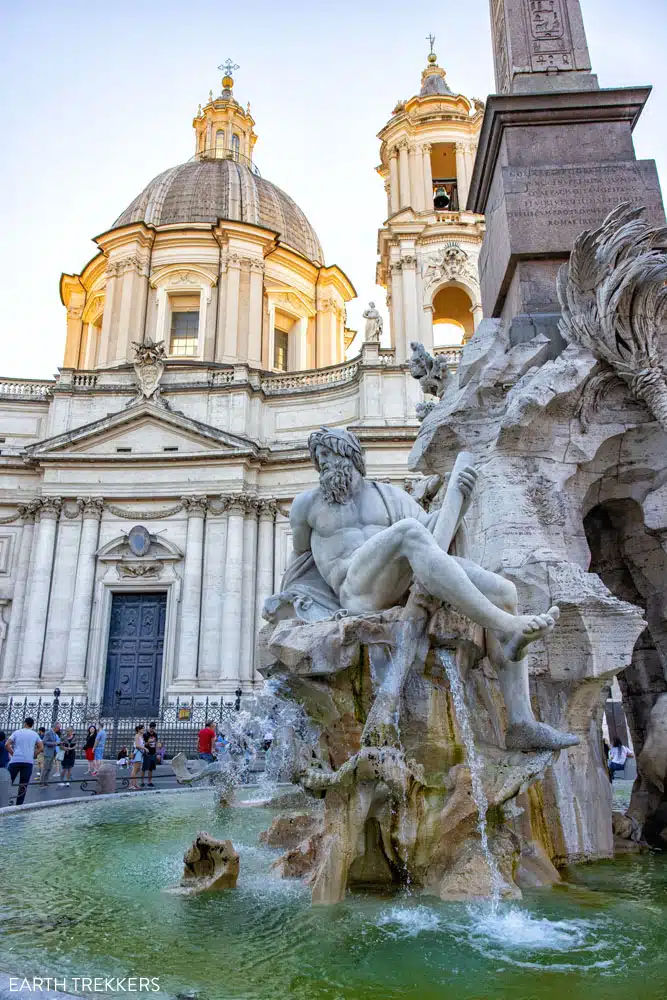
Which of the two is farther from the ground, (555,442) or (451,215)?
(451,215)

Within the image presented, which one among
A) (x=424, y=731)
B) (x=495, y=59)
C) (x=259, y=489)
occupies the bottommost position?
(x=424, y=731)

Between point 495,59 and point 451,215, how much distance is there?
2250 centimetres

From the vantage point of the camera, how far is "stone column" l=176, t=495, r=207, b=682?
25297 millimetres

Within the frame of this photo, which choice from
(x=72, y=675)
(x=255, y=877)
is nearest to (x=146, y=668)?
(x=72, y=675)

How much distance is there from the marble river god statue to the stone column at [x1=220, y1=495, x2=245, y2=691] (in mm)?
20884

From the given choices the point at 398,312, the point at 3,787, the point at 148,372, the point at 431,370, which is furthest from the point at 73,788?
the point at 398,312

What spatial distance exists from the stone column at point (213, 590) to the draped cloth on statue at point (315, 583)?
68.5 feet

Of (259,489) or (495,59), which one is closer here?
(495,59)

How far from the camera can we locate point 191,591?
86.7 feet

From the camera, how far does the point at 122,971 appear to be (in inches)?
108

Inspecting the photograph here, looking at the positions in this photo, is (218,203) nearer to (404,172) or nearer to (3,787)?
(404,172)

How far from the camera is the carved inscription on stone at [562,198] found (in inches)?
256

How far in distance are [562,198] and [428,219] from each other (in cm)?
2473

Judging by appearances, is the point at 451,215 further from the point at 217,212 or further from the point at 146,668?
the point at 146,668
